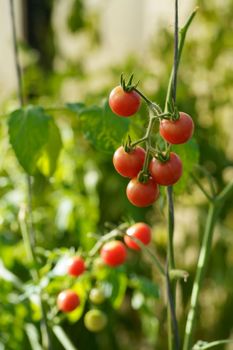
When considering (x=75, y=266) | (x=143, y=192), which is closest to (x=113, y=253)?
(x=75, y=266)

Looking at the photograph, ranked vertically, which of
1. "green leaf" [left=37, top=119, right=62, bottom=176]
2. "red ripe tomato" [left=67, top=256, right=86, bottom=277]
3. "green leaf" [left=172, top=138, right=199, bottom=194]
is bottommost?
"red ripe tomato" [left=67, top=256, right=86, bottom=277]

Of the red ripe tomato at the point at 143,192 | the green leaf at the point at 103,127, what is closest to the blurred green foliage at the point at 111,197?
the green leaf at the point at 103,127

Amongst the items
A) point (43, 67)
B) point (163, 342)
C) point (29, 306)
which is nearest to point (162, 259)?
point (163, 342)

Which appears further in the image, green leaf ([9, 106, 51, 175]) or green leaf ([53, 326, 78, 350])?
green leaf ([53, 326, 78, 350])

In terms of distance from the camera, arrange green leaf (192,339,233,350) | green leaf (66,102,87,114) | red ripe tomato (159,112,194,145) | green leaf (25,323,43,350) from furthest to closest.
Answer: green leaf (25,323,43,350) < green leaf (66,102,87,114) < green leaf (192,339,233,350) < red ripe tomato (159,112,194,145)

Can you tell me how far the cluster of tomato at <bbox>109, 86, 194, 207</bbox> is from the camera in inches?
21.4

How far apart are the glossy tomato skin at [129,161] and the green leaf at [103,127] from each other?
17 centimetres

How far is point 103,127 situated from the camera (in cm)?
76

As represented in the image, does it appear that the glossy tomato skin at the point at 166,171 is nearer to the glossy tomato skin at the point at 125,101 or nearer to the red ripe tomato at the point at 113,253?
the glossy tomato skin at the point at 125,101

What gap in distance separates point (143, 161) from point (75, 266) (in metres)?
0.31

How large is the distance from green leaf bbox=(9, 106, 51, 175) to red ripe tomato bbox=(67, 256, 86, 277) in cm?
14

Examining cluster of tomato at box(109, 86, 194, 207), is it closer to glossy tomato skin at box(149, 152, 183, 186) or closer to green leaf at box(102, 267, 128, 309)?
glossy tomato skin at box(149, 152, 183, 186)

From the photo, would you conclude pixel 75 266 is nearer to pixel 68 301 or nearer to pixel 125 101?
pixel 68 301

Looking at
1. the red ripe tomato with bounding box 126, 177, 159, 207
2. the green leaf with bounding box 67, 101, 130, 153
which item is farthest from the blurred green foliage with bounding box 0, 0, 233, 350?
the red ripe tomato with bounding box 126, 177, 159, 207
